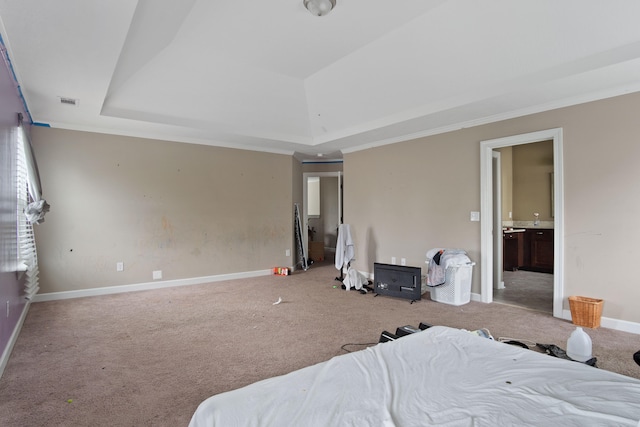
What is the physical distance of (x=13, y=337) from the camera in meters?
2.92

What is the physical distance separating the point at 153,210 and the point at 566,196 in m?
5.54

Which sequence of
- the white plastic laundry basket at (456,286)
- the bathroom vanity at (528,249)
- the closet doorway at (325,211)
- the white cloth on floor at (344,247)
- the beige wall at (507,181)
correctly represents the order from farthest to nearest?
1. the closet doorway at (325,211)
2. the beige wall at (507,181)
3. the bathroom vanity at (528,249)
4. the white cloth on floor at (344,247)
5. the white plastic laundry basket at (456,286)

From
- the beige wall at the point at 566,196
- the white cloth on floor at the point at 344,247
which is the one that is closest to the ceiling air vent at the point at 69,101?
the white cloth on floor at the point at 344,247

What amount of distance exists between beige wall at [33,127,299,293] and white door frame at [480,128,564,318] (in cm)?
351

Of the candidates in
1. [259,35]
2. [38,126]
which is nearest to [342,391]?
[259,35]

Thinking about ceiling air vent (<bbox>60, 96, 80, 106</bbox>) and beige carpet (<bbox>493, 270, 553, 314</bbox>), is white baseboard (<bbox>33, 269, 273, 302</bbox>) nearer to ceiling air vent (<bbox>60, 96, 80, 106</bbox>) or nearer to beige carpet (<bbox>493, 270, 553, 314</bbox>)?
ceiling air vent (<bbox>60, 96, 80, 106</bbox>)

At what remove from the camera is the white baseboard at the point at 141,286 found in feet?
14.5

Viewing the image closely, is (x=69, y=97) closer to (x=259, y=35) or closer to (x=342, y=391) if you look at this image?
(x=259, y=35)

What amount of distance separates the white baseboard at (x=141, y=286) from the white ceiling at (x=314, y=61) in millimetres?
2326

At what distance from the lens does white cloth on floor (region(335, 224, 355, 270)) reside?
5387 millimetres

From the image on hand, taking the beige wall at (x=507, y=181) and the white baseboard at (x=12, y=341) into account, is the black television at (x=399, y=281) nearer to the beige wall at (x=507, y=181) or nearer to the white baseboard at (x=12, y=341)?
the beige wall at (x=507, y=181)

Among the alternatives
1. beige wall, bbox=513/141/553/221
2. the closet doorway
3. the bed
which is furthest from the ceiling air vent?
beige wall, bbox=513/141/553/221

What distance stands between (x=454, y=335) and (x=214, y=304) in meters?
3.31

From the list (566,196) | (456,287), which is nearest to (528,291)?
(456,287)
